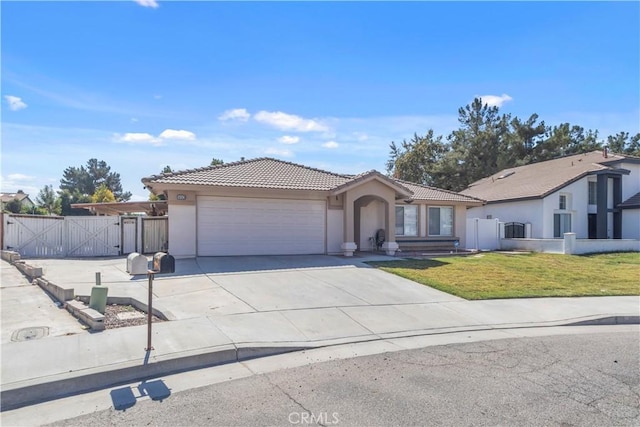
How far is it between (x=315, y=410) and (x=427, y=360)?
233 cm

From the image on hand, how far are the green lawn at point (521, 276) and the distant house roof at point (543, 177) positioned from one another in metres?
8.43

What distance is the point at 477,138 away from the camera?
44.6 meters

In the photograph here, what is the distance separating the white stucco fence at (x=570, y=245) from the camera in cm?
2131

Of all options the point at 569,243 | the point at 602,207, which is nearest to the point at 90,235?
the point at 569,243

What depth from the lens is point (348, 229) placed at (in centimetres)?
1762

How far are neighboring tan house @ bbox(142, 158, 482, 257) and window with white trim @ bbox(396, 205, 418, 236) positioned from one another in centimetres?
79

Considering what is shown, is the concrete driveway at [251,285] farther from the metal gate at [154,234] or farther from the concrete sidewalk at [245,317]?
the metal gate at [154,234]

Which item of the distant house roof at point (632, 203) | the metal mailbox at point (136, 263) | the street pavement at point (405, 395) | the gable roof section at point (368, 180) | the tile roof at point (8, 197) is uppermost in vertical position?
the tile roof at point (8, 197)

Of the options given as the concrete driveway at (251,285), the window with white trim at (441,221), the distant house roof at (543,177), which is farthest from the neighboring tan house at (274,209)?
the distant house roof at (543,177)

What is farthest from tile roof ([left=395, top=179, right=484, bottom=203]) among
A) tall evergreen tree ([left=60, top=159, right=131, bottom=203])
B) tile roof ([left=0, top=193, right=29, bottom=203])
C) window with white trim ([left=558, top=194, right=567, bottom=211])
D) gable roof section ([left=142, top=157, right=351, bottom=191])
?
tall evergreen tree ([left=60, top=159, right=131, bottom=203])

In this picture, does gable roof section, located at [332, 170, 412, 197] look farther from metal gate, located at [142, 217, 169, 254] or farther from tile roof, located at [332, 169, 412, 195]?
metal gate, located at [142, 217, 169, 254]

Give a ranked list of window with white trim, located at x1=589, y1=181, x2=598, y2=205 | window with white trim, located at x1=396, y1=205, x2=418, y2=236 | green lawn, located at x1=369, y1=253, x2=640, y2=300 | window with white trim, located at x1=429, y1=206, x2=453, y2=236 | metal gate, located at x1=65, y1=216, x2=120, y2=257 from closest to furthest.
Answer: green lawn, located at x1=369, y1=253, x2=640, y2=300 → metal gate, located at x1=65, y1=216, x2=120, y2=257 → window with white trim, located at x1=396, y1=205, x2=418, y2=236 → window with white trim, located at x1=429, y1=206, x2=453, y2=236 → window with white trim, located at x1=589, y1=181, x2=598, y2=205

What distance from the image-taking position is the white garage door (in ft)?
53.1
